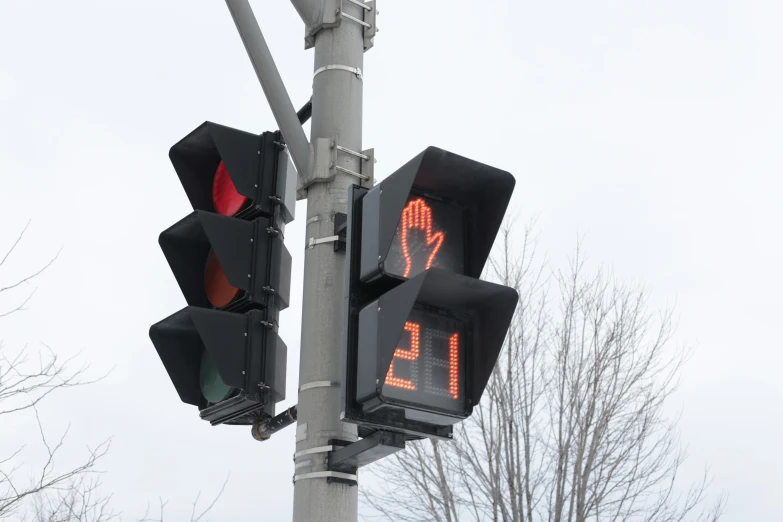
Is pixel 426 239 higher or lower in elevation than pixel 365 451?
higher

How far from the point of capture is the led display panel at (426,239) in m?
3.67

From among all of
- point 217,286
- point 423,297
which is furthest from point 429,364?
point 217,286

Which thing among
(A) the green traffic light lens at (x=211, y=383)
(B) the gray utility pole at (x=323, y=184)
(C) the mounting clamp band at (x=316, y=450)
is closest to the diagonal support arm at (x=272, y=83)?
(B) the gray utility pole at (x=323, y=184)

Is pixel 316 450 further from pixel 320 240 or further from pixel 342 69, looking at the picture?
pixel 342 69

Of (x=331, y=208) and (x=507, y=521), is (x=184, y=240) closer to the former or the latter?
(x=331, y=208)

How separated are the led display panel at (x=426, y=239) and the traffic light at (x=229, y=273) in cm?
76

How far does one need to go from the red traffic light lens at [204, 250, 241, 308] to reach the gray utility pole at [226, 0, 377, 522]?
0.42m

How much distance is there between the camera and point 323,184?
4.30 metres

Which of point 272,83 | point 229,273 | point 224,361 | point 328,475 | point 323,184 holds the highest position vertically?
point 272,83

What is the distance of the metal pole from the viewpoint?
371cm

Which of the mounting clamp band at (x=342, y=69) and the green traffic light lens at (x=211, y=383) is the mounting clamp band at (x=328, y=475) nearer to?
the green traffic light lens at (x=211, y=383)

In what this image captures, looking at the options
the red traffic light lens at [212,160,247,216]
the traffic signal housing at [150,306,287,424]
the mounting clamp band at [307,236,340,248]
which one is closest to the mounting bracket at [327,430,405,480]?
the traffic signal housing at [150,306,287,424]

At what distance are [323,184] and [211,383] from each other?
39.1 inches

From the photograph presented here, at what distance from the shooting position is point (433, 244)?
3816 mm
